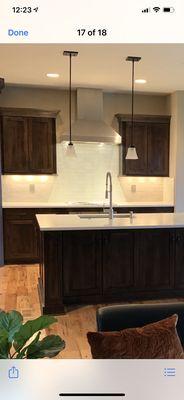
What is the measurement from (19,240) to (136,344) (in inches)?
175

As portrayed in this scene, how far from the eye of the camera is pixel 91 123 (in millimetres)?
5797

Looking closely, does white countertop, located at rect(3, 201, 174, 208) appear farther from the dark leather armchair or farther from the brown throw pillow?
the brown throw pillow

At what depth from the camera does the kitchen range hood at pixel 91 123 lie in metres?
5.62

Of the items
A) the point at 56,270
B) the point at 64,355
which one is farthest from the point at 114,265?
the point at 64,355

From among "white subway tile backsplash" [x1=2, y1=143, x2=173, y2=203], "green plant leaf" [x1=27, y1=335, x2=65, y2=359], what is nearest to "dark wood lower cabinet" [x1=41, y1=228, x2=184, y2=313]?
"white subway tile backsplash" [x1=2, y1=143, x2=173, y2=203]

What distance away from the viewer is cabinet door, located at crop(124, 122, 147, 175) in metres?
6.15

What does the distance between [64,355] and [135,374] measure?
249 cm

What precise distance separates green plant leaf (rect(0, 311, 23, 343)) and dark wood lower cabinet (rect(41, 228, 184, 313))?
2.68 metres

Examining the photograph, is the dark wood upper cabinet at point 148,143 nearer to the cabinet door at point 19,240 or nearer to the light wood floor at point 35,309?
the cabinet door at point 19,240

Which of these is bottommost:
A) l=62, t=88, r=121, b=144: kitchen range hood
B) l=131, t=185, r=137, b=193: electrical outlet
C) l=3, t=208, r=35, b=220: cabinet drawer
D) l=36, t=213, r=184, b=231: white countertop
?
l=3, t=208, r=35, b=220: cabinet drawer

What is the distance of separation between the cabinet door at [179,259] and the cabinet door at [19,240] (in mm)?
2338
